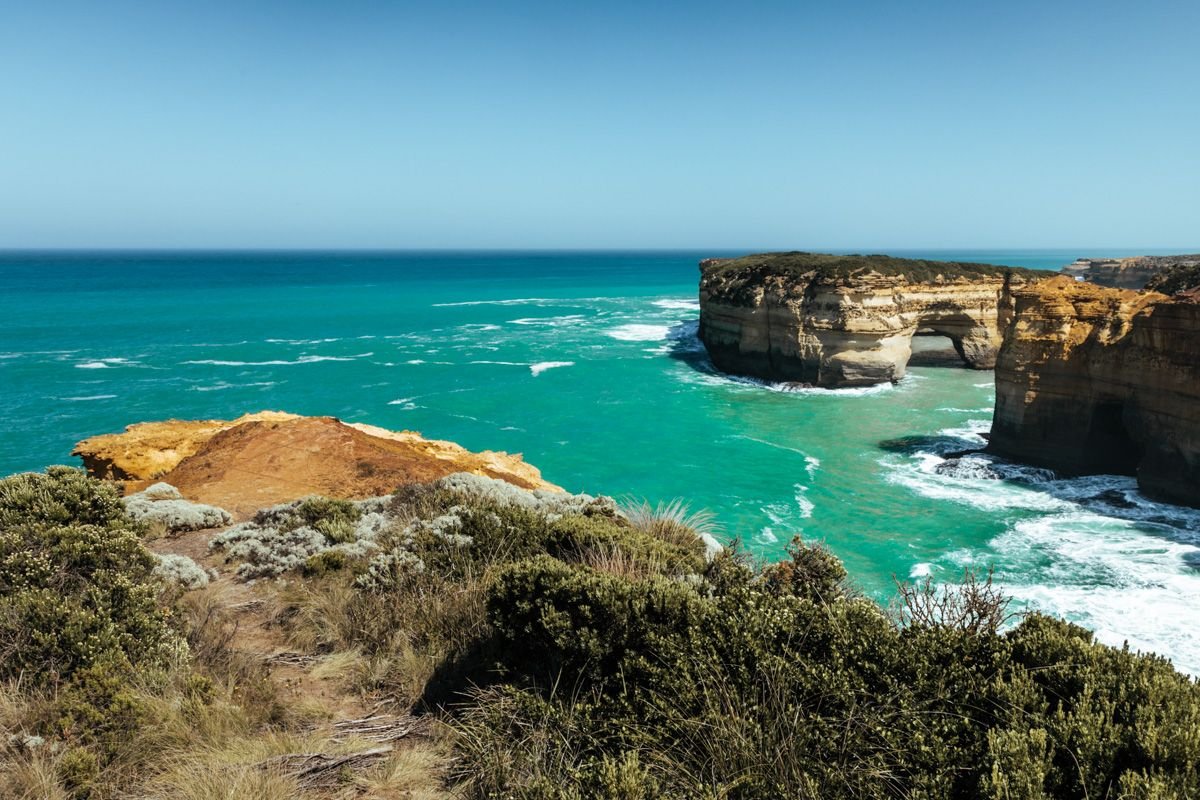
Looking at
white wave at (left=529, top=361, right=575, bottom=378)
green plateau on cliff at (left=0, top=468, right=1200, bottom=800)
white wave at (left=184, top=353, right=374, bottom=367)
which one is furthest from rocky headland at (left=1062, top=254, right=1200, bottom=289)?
green plateau on cliff at (left=0, top=468, right=1200, bottom=800)

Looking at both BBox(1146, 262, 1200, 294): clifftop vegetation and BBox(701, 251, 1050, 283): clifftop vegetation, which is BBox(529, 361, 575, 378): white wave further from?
BBox(1146, 262, 1200, 294): clifftop vegetation

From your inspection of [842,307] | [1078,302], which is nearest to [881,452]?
[1078,302]

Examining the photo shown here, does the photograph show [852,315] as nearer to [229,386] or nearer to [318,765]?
[229,386]

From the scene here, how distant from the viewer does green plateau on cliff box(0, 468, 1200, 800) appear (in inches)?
156

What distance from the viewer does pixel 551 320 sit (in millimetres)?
72938

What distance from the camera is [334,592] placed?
775 cm

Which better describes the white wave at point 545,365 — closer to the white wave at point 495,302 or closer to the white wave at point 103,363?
the white wave at point 103,363

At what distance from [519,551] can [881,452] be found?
23969 millimetres

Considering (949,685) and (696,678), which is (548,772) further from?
(949,685)

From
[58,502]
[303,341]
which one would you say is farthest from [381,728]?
[303,341]

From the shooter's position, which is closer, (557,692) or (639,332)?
(557,692)

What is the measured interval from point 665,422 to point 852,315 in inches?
564

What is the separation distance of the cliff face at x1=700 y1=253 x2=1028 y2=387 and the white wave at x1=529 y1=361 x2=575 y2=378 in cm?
1105

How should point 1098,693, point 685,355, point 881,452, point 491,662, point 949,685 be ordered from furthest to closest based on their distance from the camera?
point 685,355 < point 881,452 < point 491,662 < point 949,685 < point 1098,693
